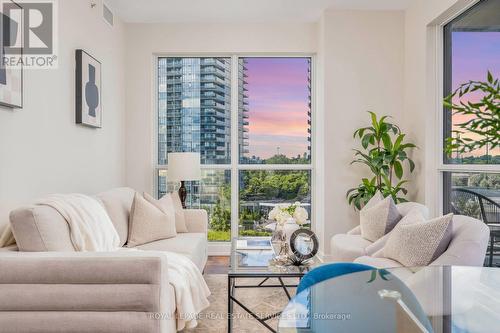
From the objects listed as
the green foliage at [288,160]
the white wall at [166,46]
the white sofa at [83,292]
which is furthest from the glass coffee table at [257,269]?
the white wall at [166,46]

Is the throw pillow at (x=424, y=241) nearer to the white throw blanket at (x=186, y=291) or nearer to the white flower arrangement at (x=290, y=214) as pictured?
the white flower arrangement at (x=290, y=214)

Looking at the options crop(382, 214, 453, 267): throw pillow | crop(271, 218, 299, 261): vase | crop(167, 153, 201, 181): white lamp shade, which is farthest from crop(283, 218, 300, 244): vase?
crop(167, 153, 201, 181): white lamp shade

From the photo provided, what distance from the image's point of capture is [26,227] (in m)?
2.06

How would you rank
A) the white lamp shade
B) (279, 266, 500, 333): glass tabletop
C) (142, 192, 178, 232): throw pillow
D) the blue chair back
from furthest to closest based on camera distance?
the white lamp shade
(142, 192, 178, 232): throw pillow
the blue chair back
(279, 266, 500, 333): glass tabletop

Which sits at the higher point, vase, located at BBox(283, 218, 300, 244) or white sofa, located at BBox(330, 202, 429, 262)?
vase, located at BBox(283, 218, 300, 244)

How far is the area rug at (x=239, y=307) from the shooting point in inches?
107

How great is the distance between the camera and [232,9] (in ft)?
14.5

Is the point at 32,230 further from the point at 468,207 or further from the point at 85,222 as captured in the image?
the point at 468,207

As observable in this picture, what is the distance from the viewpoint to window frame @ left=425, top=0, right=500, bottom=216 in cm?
390

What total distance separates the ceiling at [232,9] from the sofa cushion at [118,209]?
2.17m

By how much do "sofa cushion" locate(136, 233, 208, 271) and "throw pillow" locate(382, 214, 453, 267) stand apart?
152 centimetres

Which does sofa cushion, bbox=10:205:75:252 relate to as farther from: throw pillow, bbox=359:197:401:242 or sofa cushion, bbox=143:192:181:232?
throw pillow, bbox=359:197:401:242

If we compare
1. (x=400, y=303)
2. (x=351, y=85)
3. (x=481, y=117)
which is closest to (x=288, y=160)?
(x=351, y=85)

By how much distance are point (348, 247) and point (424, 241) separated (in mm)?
837
